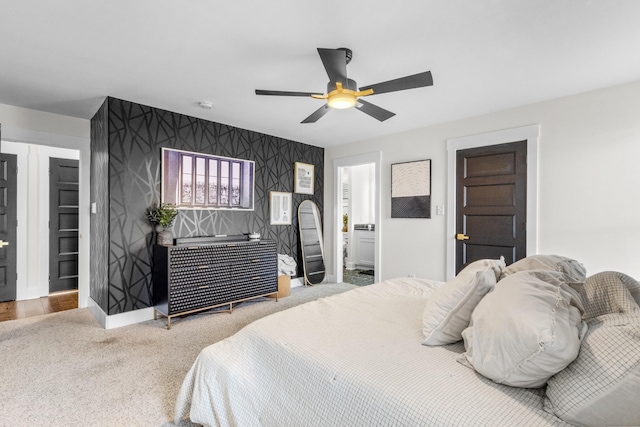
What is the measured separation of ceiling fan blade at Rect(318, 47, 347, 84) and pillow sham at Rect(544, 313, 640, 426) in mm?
1802

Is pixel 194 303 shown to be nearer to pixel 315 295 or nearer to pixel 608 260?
pixel 315 295

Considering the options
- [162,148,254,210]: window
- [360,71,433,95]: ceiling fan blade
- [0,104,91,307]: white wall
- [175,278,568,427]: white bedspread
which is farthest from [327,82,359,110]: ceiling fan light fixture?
[0,104,91,307]: white wall

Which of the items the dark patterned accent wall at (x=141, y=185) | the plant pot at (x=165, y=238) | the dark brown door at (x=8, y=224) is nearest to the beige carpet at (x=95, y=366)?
the dark patterned accent wall at (x=141, y=185)

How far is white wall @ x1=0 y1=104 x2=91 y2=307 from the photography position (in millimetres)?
3418

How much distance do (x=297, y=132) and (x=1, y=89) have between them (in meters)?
3.14

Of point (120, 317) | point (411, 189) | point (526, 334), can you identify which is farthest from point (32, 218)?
point (526, 334)

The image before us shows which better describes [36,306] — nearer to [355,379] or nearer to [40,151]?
[40,151]

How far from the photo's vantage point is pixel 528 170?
10.9 ft

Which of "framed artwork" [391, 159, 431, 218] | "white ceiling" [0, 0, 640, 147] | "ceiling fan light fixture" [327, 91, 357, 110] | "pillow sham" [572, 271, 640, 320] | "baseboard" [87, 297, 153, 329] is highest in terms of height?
"white ceiling" [0, 0, 640, 147]

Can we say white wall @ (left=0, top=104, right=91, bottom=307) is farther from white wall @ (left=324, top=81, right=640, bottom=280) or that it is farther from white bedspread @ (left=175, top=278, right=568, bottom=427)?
white wall @ (left=324, top=81, right=640, bottom=280)

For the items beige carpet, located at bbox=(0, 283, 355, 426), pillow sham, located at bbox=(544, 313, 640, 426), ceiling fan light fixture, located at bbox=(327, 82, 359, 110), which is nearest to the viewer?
pillow sham, located at bbox=(544, 313, 640, 426)

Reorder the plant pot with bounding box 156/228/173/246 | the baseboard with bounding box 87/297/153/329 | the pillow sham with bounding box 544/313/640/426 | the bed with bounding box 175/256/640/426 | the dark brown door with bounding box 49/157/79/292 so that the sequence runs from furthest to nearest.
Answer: the dark brown door with bounding box 49/157/79/292 → the plant pot with bounding box 156/228/173/246 → the baseboard with bounding box 87/297/153/329 → the bed with bounding box 175/256/640/426 → the pillow sham with bounding box 544/313/640/426

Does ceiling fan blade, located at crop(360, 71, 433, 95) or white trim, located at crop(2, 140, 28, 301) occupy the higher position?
ceiling fan blade, located at crop(360, 71, 433, 95)

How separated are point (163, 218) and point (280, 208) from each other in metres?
1.79
